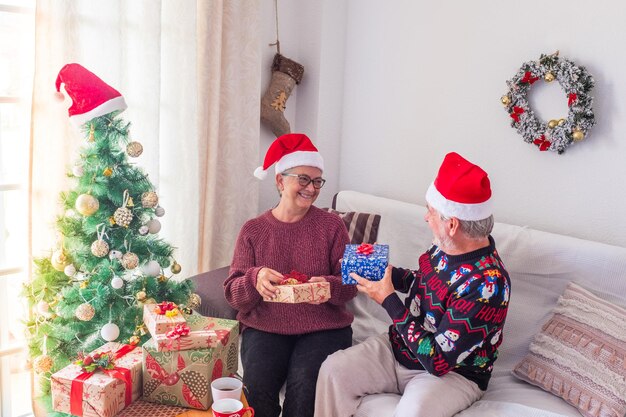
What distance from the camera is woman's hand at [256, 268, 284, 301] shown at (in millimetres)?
1913

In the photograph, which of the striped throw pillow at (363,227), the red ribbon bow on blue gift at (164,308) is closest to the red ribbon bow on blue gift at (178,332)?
the red ribbon bow on blue gift at (164,308)

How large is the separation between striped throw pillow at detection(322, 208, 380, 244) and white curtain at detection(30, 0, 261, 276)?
0.60 meters

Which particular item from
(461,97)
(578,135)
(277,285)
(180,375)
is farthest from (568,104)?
(180,375)

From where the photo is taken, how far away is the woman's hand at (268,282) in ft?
6.28

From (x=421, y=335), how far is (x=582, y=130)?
1.10 metres

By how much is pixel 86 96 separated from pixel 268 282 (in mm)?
862

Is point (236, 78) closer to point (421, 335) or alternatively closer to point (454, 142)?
point (454, 142)

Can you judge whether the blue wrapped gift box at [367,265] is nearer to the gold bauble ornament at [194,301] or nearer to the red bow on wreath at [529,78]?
the gold bauble ornament at [194,301]

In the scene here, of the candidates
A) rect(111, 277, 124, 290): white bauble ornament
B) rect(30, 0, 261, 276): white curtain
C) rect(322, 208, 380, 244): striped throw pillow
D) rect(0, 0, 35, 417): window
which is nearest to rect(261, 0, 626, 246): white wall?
rect(322, 208, 380, 244): striped throw pillow

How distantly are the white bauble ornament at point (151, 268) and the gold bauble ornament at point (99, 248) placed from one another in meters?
0.16

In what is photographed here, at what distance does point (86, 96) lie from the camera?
1.86 meters

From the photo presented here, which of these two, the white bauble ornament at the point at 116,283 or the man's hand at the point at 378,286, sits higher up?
the man's hand at the point at 378,286

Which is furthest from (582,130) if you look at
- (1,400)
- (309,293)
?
(1,400)

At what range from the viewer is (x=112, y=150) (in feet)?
6.31
